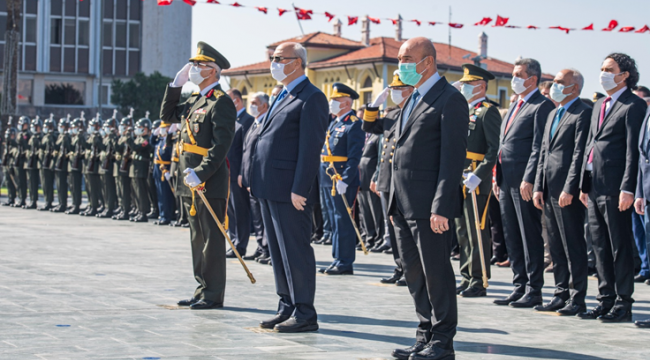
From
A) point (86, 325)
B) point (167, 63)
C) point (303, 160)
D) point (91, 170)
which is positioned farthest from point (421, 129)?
point (167, 63)

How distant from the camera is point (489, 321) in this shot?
729 centimetres

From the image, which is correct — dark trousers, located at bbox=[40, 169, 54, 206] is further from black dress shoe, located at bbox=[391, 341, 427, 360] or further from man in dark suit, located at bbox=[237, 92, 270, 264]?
black dress shoe, located at bbox=[391, 341, 427, 360]

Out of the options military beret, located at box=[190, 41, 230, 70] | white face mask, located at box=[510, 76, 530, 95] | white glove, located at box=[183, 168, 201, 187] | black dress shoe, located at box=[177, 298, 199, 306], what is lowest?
black dress shoe, located at box=[177, 298, 199, 306]

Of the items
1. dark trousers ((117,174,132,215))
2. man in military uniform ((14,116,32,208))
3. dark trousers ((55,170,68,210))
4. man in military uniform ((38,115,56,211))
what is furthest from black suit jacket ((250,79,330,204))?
man in military uniform ((14,116,32,208))

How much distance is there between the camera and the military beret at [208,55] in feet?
25.7

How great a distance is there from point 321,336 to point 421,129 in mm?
1640

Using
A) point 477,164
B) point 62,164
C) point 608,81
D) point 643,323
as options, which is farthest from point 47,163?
point 643,323

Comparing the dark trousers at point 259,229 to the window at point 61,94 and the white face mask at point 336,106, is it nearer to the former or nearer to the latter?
the white face mask at point 336,106

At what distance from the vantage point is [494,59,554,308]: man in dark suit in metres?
8.23

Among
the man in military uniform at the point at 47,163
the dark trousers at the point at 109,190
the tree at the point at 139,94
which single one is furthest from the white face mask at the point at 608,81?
the tree at the point at 139,94

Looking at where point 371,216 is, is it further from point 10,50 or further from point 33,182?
point 10,50

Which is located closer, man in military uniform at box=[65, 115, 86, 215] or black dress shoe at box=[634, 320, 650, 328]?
black dress shoe at box=[634, 320, 650, 328]

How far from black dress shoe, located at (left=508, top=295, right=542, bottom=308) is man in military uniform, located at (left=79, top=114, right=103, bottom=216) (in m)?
13.4

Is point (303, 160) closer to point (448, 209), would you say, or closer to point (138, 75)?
point (448, 209)
